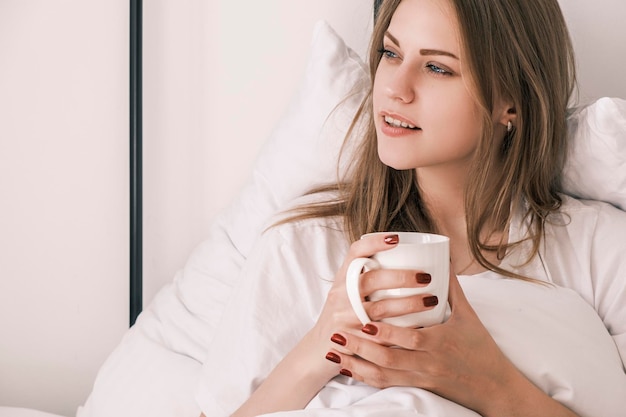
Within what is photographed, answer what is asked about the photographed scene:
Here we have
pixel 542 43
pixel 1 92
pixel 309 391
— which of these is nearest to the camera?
pixel 309 391

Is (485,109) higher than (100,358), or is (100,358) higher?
(485,109)

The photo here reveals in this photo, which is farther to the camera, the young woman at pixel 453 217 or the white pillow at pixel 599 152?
the white pillow at pixel 599 152

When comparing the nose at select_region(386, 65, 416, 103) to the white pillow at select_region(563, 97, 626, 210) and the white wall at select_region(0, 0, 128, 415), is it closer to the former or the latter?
the white pillow at select_region(563, 97, 626, 210)

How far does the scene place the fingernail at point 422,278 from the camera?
0.86 metres

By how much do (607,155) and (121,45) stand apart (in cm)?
99

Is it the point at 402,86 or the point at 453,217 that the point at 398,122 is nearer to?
the point at 402,86

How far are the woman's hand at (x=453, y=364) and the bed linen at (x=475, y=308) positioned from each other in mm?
22

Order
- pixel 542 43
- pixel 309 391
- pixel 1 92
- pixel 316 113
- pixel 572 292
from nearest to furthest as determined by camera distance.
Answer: pixel 309 391, pixel 572 292, pixel 542 43, pixel 316 113, pixel 1 92

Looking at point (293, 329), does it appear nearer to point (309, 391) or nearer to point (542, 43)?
point (309, 391)

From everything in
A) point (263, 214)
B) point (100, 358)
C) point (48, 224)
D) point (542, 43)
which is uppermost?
point (542, 43)

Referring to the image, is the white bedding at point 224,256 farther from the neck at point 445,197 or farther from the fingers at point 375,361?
the fingers at point 375,361

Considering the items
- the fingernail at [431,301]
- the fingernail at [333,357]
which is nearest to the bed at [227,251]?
the fingernail at [333,357]

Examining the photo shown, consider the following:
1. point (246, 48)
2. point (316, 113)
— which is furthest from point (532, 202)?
point (246, 48)

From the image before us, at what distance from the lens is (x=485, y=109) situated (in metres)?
1.20
